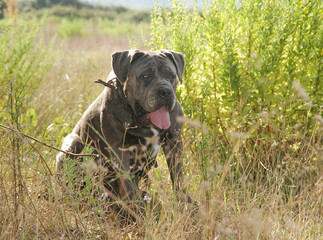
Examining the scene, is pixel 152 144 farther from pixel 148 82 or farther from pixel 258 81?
pixel 258 81

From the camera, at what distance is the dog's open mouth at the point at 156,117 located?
9.95 feet

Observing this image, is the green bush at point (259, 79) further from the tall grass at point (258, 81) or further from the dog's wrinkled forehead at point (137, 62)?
the dog's wrinkled forehead at point (137, 62)

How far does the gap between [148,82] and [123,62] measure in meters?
0.27

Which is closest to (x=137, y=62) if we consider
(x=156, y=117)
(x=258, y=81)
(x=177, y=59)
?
(x=177, y=59)

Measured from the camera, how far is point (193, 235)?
2.48 m

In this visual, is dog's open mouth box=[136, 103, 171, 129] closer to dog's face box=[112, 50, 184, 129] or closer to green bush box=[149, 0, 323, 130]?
dog's face box=[112, 50, 184, 129]

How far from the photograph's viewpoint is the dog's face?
2.99 m

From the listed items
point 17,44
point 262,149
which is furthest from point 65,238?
point 17,44

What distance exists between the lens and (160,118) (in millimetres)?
3037

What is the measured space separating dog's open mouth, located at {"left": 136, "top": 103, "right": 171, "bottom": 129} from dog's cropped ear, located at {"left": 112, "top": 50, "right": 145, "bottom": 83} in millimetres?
282

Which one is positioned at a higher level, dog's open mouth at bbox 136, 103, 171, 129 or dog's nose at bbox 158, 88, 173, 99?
dog's nose at bbox 158, 88, 173, 99

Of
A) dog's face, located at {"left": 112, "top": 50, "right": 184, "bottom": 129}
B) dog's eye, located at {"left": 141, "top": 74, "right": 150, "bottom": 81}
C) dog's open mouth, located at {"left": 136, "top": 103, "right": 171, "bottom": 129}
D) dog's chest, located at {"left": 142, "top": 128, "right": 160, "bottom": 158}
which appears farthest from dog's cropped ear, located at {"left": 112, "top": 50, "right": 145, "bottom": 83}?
dog's chest, located at {"left": 142, "top": 128, "right": 160, "bottom": 158}

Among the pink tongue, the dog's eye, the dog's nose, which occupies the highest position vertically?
the dog's eye

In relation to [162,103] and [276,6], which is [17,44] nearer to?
[162,103]
